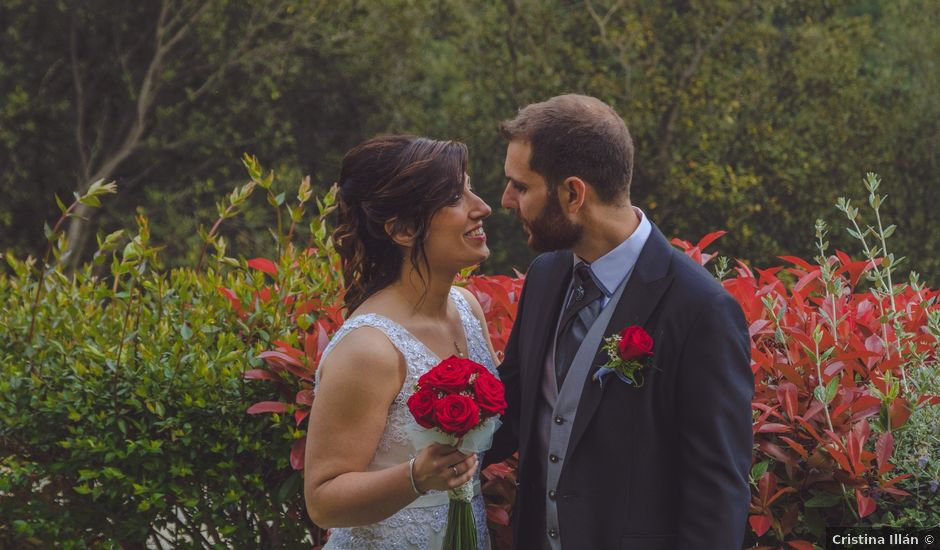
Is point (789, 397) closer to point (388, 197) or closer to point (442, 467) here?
point (442, 467)

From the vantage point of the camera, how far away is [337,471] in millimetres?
2873

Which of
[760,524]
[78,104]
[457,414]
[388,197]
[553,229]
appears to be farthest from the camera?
[78,104]

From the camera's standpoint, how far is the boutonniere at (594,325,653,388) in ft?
8.57

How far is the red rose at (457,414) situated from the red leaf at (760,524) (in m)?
0.94

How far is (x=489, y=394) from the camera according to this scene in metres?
2.62

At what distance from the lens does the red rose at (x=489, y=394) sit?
261 centimetres

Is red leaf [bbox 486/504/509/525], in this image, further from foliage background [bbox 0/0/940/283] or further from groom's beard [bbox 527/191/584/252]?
foliage background [bbox 0/0/940/283]

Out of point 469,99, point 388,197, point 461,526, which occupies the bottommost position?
point 461,526

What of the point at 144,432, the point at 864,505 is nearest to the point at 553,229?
the point at 864,505

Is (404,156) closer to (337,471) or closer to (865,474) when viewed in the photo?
(337,471)

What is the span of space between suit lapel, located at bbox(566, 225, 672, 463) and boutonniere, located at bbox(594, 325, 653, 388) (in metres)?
0.05

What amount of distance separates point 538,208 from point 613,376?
1.64 feet

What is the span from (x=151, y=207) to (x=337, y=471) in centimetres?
1580

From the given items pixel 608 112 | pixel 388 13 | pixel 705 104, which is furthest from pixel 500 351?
pixel 388 13
